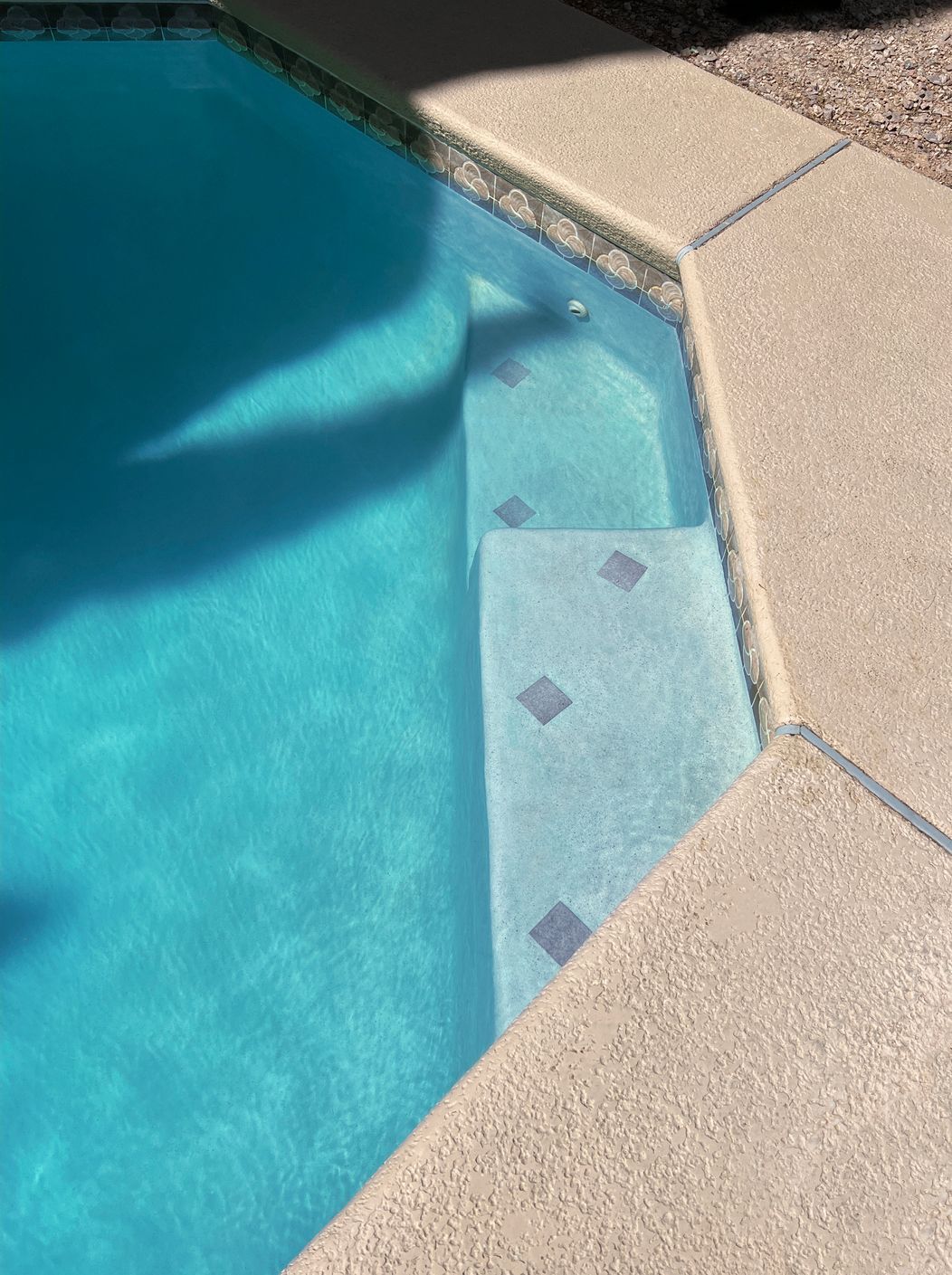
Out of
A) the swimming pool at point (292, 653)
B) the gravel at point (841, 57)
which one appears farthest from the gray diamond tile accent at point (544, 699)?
the gravel at point (841, 57)

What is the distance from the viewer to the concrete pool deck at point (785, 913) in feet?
3.60

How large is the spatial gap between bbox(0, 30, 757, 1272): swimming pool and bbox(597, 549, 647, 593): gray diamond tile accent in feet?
0.05

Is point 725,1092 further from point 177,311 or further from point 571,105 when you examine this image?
point 177,311

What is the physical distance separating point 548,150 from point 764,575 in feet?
4.49

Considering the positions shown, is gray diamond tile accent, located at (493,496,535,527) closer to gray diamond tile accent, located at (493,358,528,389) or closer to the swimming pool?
the swimming pool

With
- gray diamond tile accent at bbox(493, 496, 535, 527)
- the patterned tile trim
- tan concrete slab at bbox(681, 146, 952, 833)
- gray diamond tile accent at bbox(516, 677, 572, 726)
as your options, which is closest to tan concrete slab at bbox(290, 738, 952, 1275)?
tan concrete slab at bbox(681, 146, 952, 833)

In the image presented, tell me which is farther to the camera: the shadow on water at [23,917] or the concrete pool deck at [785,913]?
the shadow on water at [23,917]

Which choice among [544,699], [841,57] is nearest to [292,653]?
[544,699]

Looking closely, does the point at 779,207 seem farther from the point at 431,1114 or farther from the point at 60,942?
the point at 60,942

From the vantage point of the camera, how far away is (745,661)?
1.78m

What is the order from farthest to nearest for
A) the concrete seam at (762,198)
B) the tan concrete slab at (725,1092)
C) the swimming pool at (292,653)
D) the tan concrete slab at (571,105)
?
the tan concrete slab at (571,105) → the concrete seam at (762,198) → the swimming pool at (292,653) → the tan concrete slab at (725,1092)

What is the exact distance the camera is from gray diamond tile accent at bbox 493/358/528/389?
2541mm

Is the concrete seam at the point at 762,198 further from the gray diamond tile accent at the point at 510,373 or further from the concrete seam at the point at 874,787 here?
the concrete seam at the point at 874,787

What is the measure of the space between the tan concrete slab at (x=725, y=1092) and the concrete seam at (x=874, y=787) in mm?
17
